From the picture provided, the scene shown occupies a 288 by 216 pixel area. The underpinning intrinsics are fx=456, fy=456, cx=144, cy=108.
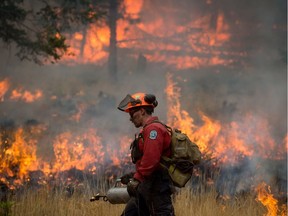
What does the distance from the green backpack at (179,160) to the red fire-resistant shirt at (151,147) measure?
0.08 m

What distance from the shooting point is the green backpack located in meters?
4.64

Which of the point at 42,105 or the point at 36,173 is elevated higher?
the point at 42,105

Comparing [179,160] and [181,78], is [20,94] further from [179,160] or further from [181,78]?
[179,160]

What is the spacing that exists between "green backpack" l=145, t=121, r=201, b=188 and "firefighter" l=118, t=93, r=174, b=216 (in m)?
0.07

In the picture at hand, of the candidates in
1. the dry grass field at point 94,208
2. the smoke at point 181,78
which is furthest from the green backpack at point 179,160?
the smoke at point 181,78

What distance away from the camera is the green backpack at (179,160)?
4.64 meters

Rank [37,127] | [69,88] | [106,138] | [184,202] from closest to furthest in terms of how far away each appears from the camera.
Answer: [184,202] < [106,138] < [37,127] < [69,88]

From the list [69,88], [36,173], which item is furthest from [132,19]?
[36,173]

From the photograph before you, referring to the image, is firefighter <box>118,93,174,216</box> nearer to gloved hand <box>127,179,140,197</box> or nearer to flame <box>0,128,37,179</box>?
gloved hand <box>127,179,140,197</box>

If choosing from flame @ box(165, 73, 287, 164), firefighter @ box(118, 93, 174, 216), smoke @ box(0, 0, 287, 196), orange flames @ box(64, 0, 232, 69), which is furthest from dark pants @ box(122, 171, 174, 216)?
orange flames @ box(64, 0, 232, 69)

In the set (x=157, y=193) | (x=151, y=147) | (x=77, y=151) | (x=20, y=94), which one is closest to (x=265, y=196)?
(x=157, y=193)

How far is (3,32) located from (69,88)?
44.2ft

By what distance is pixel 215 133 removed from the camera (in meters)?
16.1

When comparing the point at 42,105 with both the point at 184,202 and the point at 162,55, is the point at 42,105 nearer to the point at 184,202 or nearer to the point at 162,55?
the point at 162,55
